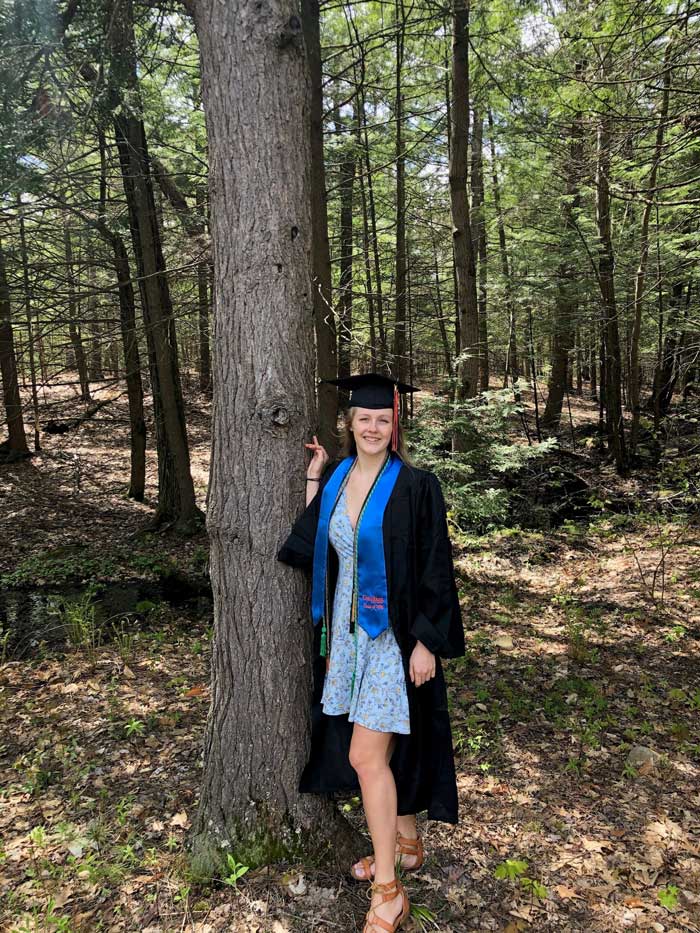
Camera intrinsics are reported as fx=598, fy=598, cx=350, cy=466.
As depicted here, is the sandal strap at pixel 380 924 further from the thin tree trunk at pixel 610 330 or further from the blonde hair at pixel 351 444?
the thin tree trunk at pixel 610 330

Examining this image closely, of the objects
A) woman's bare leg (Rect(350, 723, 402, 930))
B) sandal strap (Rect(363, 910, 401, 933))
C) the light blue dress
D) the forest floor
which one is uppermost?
the light blue dress

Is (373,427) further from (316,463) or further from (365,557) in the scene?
(365,557)

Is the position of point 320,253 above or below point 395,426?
above

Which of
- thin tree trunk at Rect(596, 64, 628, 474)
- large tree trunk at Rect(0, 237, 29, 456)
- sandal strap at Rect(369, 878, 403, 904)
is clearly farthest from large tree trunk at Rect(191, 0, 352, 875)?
thin tree trunk at Rect(596, 64, 628, 474)

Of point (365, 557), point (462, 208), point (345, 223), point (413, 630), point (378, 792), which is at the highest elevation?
point (345, 223)

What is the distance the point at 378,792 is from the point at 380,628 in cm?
71

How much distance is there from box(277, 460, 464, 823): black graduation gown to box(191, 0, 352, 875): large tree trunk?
0.32ft

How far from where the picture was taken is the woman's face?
2.67 meters

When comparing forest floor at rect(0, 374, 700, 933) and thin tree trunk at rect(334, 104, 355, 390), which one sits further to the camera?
thin tree trunk at rect(334, 104, 355, 390)

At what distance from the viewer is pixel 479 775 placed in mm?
3844

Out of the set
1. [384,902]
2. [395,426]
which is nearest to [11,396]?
[395,426]

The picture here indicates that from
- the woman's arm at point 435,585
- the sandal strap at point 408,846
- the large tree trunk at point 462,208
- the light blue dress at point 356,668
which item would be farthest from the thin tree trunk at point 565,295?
the sandal strap at point 408,846

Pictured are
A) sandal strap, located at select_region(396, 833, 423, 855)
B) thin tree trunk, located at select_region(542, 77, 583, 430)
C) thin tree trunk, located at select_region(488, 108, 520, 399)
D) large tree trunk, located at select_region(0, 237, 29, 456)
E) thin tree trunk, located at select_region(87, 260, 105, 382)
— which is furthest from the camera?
thin tree trunk, located at select_region(488, 108, 520, 399)

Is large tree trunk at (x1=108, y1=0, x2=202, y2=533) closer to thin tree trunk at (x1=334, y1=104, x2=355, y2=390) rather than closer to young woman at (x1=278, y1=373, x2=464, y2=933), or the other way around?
thin tree trunk at (x1=334, y1=104, x2=355, y2=390)
